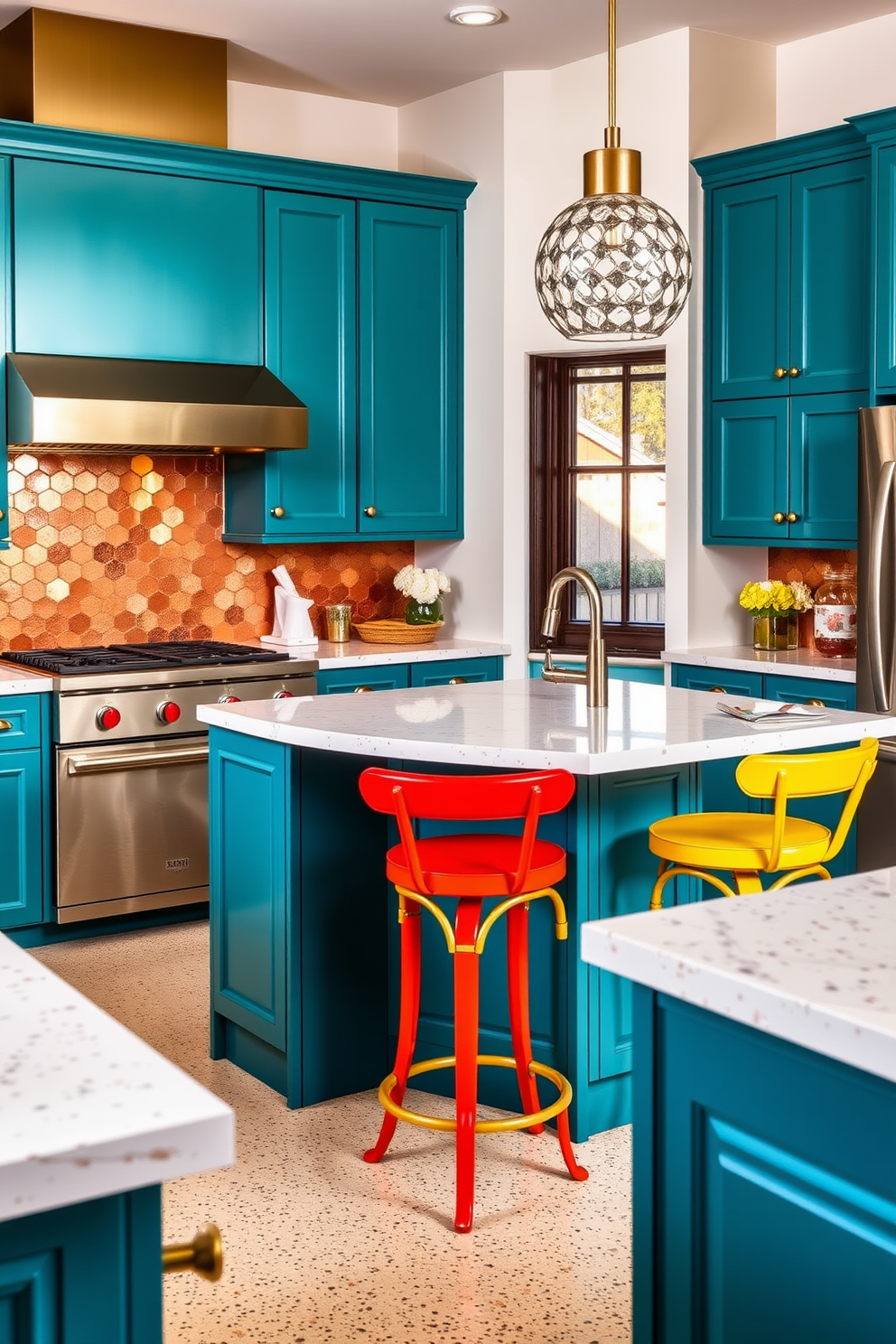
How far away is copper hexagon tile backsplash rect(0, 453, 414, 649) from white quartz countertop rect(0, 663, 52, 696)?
1.90 feet

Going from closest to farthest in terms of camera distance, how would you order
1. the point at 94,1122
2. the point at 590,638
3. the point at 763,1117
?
1. the point at 94,1122
2. the point at 763,1117
3. the point at 590,638

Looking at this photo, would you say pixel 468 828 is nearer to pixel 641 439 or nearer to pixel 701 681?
pixel 701 681

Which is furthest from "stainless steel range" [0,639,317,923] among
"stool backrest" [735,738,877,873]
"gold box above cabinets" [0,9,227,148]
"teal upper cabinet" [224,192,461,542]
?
"stool backrest" [735,738,877,873]

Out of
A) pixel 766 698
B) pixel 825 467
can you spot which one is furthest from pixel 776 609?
pixel 825 467

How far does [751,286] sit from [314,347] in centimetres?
159

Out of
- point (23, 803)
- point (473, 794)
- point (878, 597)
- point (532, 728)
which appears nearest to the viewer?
point (473, 794)

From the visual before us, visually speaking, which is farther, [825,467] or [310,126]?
[310,126]

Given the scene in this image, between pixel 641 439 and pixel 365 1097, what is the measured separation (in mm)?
2966

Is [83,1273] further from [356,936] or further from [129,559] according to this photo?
[129,559]

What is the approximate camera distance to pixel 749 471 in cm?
500

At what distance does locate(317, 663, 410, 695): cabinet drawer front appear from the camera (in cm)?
500

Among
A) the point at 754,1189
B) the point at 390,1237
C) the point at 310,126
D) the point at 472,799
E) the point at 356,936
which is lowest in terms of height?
the point at 390,1237

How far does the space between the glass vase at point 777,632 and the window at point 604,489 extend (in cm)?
38

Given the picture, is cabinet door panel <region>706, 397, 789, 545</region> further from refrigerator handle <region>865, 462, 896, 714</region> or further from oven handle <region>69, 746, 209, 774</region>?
oven handle <region>69, 746, 209, 774</region>
